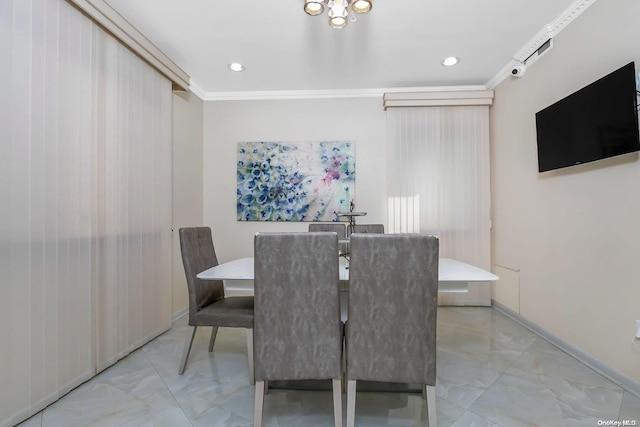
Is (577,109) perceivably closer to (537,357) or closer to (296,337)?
(537,357)

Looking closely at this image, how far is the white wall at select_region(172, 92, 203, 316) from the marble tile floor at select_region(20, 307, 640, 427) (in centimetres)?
90

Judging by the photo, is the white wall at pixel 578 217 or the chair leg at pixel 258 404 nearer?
the chair leg at pixel 258 404

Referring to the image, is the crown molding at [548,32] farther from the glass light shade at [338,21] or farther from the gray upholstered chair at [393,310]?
the gray upholstered chair at [393,310]

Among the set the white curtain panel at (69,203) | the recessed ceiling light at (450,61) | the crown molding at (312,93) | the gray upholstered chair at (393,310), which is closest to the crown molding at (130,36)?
the white curtain panel at (69,203)

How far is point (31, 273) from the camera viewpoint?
1.60 m

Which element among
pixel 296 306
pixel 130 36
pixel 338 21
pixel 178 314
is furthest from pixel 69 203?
pixel 338 21

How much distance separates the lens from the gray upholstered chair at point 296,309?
134 centimetres

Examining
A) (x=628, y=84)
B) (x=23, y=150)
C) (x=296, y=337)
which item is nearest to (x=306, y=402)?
(x=296, y=337)

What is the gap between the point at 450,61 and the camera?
2.94 meters

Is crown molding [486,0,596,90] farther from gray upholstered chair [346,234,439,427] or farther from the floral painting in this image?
gray upholstered chair [346,234,439,427]

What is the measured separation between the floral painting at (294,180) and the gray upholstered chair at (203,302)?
1.47 metres

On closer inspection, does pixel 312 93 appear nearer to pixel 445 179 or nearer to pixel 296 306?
pixel 445 179

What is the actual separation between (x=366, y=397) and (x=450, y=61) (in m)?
3.05

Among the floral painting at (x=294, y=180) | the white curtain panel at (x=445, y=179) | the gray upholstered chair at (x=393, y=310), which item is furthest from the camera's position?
the floral painting at (x=294, y=180)
